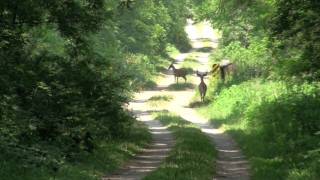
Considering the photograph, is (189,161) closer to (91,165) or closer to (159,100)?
(91,165)

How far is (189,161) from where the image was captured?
52.6 ft

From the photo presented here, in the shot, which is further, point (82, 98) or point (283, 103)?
point (283, 103)

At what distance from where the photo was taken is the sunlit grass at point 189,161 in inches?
542

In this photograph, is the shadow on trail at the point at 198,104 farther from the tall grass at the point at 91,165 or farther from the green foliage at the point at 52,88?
the green foliage at the point at 52,88

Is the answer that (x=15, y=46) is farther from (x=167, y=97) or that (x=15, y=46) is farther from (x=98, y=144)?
(x=167, y=97)

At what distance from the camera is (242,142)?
70.9ft

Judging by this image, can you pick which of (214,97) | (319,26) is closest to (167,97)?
(214,97)

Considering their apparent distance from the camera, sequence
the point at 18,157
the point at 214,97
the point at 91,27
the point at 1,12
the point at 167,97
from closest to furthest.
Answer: the point at 18,157 → the point at 1,12 → the point at 91,27 → the point at 214,97 → the point at 167,97

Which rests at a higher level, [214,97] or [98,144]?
[214,97]

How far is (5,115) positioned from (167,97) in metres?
31.9

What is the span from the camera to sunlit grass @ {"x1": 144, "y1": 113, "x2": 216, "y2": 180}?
13758 millimetres

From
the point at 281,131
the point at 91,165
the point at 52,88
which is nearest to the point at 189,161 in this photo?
the point at 91,165

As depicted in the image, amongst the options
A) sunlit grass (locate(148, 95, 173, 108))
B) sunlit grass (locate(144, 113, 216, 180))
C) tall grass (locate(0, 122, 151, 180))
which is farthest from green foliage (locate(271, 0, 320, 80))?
sunlit grass (locate(148, 95, 173, 108))

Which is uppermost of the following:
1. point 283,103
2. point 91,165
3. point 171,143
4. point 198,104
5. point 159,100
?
point 159,100
